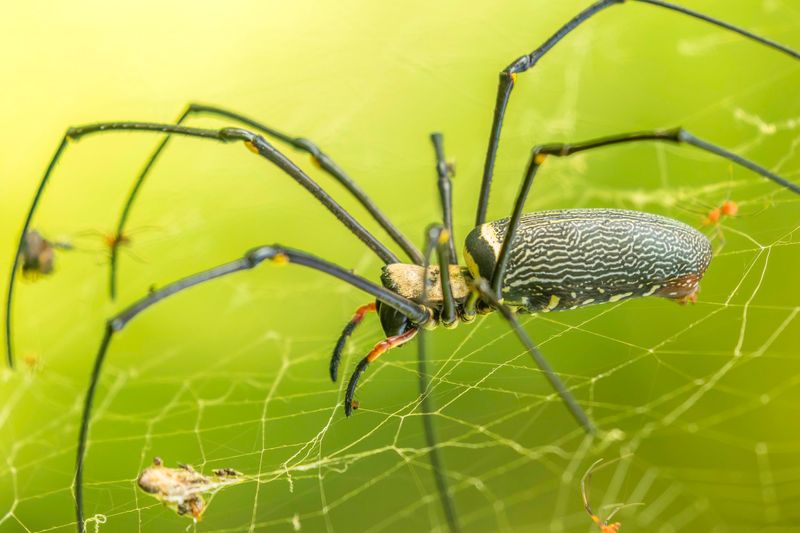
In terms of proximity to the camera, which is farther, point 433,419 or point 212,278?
point 433,419

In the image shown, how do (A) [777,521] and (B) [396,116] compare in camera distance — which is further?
(B) [396,116]

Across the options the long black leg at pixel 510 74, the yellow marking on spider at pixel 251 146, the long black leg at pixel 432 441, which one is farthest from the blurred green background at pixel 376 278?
the yellow marking on spider at pixel 251 146

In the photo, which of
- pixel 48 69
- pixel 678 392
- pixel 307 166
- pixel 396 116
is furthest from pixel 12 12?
pixel 678 392

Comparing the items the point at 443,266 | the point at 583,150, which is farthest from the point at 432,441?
the point at 583,150

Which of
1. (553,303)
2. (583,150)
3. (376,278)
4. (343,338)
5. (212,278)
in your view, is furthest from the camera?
(376,278)

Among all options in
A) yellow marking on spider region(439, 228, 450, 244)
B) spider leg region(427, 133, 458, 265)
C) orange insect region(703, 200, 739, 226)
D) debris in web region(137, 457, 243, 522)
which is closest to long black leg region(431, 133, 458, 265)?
spider leg region(427, 133, 458, 265)

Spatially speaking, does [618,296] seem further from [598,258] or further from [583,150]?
[583,150]

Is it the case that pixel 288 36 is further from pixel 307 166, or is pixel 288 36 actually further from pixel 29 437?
pixel 29 437

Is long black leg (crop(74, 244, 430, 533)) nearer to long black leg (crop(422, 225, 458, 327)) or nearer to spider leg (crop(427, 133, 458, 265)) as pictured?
long black leg (crop(422, 225, 458, 327))
